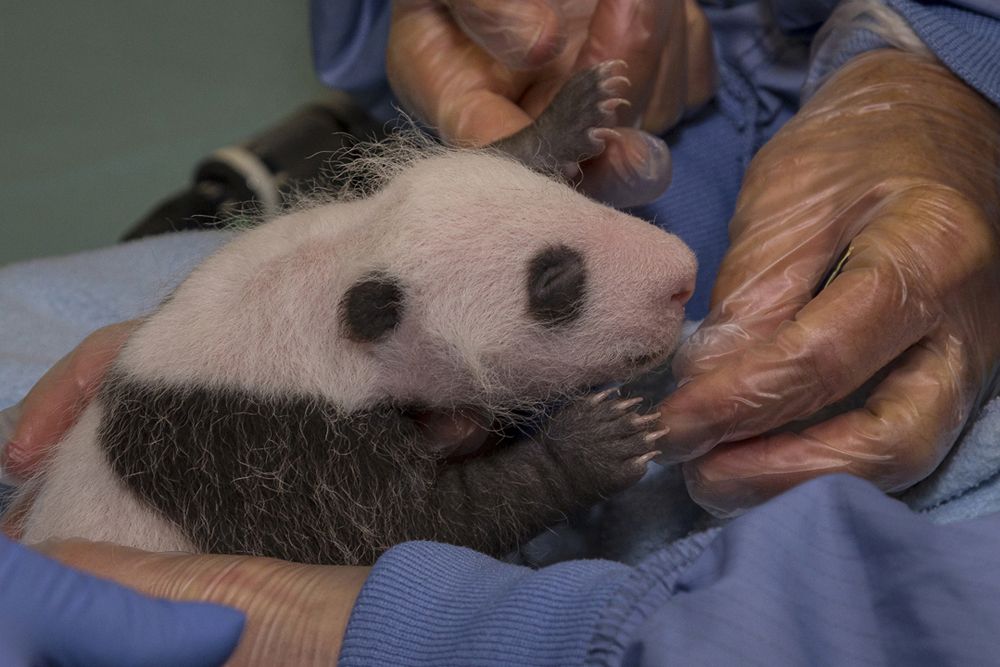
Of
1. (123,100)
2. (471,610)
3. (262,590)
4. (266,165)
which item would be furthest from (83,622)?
(123,100)

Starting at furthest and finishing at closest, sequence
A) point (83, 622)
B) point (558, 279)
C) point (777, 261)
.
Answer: point (777, 261), point (558, 279), point (83, 622)

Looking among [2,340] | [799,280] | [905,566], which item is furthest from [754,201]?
[2,340]

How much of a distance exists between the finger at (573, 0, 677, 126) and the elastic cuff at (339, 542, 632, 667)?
3.13ft

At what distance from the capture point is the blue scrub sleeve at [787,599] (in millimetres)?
723

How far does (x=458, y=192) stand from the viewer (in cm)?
122

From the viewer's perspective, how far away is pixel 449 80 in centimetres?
177

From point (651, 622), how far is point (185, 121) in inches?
112

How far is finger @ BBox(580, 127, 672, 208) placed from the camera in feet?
4.94

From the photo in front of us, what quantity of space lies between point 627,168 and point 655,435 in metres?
0.50

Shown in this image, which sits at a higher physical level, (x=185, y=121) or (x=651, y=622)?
(x=651, y=622)

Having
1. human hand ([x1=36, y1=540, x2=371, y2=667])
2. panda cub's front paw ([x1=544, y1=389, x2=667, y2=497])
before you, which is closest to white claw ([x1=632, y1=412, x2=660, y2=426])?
panda cub's front paw ([x1=544, y1=389, x2=667, y2=497])

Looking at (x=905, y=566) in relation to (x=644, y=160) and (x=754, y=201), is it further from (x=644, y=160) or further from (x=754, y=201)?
(x=644, y=160)

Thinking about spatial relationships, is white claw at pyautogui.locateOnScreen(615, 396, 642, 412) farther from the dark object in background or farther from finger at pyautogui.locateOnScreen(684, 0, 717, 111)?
the dark object in background

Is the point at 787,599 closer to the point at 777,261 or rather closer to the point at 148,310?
the point at 777,261
